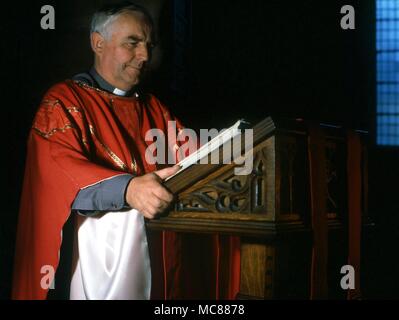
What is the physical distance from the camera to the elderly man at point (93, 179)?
1632mm

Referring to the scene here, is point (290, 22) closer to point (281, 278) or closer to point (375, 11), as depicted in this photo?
point (375, 11)

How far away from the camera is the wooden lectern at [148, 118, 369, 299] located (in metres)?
1.26

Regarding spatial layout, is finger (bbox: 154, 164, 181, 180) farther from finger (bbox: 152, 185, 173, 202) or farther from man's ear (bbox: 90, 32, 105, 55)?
man's ear (bbox: 90, 32, 105, 55)

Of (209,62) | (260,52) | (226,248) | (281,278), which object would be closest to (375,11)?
(260,52)

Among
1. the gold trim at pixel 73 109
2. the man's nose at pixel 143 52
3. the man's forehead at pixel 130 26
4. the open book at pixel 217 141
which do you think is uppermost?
the man's forehead at pixel 130 26

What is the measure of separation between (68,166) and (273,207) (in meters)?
0.78

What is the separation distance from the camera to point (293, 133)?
54.5 inches

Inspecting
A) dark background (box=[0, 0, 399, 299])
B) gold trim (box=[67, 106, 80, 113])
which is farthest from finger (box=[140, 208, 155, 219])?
dark background (box=[0, 0, 399, 299])

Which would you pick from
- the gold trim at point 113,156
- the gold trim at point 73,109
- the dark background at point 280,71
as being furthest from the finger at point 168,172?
the dark background at point 280,71

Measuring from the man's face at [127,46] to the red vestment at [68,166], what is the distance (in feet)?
0.44

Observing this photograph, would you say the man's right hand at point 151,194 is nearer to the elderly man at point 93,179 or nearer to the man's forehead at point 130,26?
the elderly man at point 93,179

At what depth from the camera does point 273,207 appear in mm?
1235

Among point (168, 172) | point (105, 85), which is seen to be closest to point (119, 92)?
point (105, 85)
